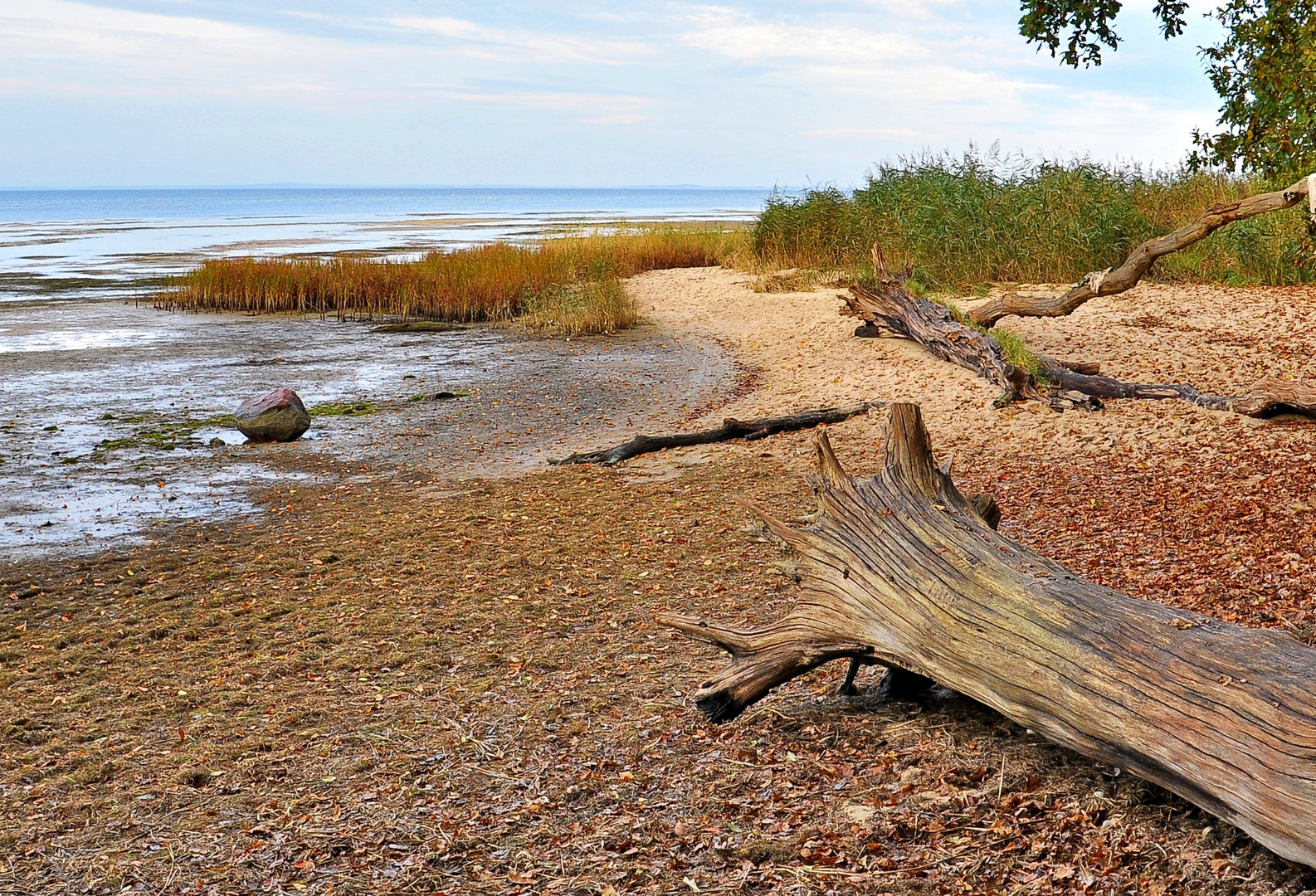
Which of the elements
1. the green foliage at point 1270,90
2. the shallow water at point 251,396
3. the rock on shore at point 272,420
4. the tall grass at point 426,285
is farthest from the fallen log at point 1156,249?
the tall grass at point 426,285

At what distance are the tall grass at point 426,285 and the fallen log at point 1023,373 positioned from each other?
6.53m

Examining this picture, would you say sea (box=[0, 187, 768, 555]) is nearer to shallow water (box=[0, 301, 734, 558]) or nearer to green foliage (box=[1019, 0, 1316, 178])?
shallow water (box=[0, 301, 734, 558])

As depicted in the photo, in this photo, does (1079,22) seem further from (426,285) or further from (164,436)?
(426,285)

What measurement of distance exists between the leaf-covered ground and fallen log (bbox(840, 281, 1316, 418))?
37cm

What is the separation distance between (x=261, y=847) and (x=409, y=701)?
1.19m

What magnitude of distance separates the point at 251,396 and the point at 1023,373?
875 centimetres

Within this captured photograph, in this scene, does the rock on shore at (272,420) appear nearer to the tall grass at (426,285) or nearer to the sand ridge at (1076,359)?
the sand ridge at (1076,359)

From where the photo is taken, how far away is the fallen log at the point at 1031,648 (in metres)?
2.78

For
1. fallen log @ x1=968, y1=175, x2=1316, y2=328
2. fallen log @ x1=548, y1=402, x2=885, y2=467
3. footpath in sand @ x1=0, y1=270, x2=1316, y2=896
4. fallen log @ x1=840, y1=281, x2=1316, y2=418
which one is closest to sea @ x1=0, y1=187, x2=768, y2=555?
fallen log @ x1=548, y1=402, x2=885, y2=467

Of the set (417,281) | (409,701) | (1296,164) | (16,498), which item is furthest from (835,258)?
(409,701)

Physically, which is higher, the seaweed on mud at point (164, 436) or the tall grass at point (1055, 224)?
the tall grass at point (1055, 224)

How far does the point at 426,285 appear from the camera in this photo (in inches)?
848

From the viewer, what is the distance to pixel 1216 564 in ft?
17.7

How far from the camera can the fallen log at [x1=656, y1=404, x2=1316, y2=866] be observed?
2.78 metres
